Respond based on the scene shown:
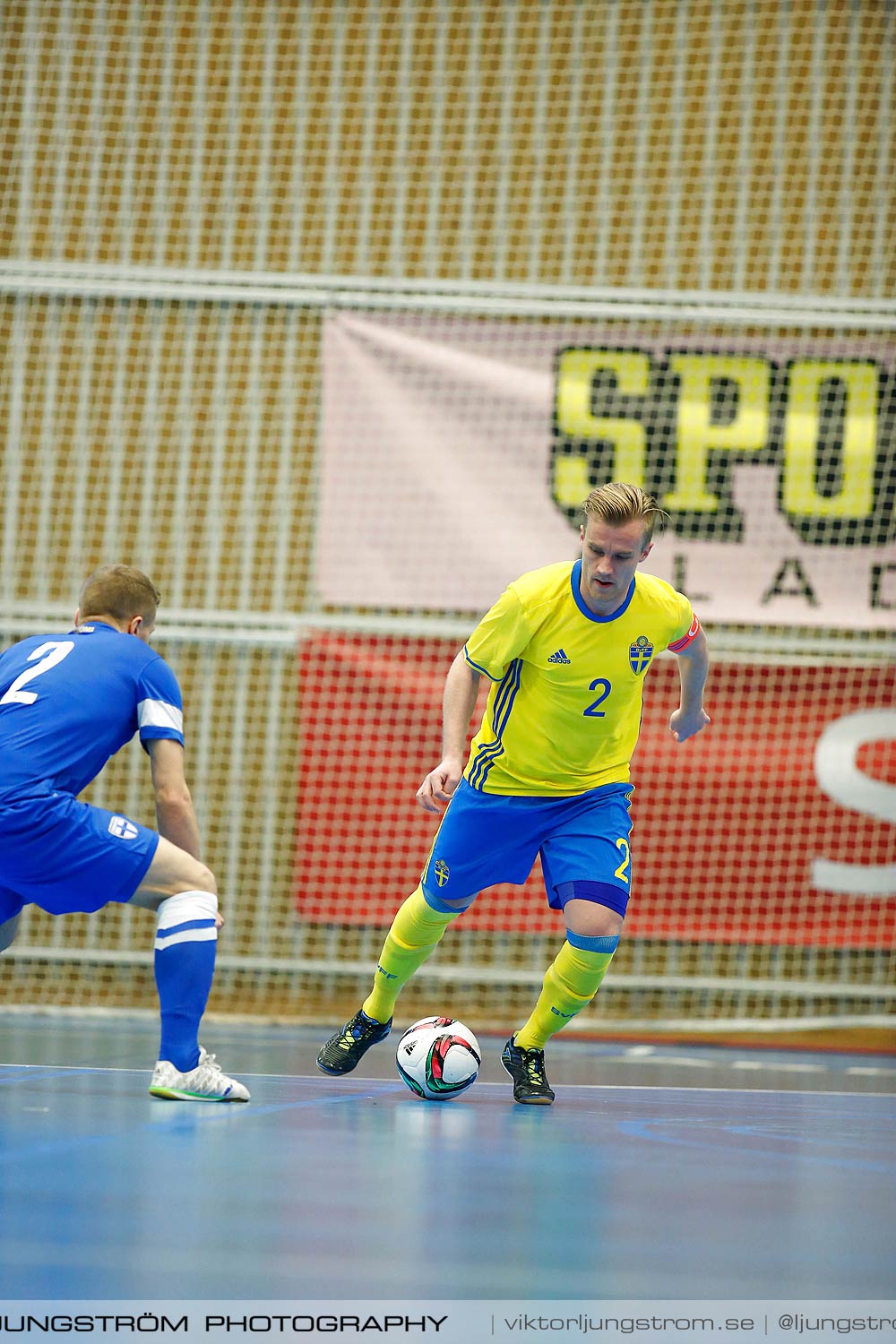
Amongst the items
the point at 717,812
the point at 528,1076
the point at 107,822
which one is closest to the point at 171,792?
the point at 107,822

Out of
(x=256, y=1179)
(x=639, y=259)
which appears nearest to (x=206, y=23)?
(x=639, y=259)

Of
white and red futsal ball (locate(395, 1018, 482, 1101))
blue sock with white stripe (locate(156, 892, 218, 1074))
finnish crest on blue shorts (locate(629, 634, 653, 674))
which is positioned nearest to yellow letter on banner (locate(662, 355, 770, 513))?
finnish crest on blue shorts (locate(629, 634, 653, 674))

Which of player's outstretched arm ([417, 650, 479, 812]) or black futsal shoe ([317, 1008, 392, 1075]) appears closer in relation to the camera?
player's outstretched arm ([417, 650, 479, 812])

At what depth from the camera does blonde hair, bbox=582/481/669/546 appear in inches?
158

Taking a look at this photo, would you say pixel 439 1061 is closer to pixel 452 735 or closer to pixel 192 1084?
pixel 192 1084

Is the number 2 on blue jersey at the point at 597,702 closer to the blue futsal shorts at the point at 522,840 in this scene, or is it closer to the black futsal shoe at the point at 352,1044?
the blue futsal shorts at the point at 522,840

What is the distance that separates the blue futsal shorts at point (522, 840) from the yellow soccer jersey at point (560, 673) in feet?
0.15

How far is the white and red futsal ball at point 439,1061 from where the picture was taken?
423 cm

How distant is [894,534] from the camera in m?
7.86

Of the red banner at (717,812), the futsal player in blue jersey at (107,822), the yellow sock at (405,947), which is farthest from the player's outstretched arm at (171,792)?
the red banner at (717,812)

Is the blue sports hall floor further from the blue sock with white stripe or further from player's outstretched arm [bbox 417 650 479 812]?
player's outstretched arm [bbox 417 650 479 812]

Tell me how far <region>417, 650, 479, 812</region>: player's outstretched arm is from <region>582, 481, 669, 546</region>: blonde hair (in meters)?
0.61

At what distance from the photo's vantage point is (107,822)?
12.4ft

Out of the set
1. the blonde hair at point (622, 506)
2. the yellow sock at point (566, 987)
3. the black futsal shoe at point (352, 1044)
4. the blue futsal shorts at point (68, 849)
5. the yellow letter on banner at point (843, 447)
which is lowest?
the black futsal shoe at point (352, 1044)
